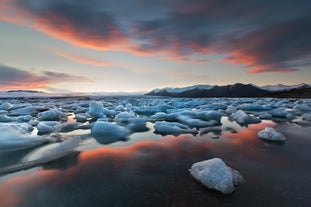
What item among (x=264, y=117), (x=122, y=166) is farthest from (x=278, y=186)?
(x=264, y=117)

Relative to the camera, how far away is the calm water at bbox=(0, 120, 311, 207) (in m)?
2.77

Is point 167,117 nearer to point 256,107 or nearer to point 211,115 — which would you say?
point 211,115

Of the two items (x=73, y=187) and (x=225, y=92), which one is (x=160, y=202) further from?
(x=225, y=92)

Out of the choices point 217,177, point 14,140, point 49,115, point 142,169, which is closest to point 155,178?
point 142,169

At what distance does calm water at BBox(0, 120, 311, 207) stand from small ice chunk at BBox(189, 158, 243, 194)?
109 millimetres

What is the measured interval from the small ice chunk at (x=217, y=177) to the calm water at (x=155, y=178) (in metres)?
0.11

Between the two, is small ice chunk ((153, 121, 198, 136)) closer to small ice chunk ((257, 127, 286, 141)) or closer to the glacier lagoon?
the glacier lagoon

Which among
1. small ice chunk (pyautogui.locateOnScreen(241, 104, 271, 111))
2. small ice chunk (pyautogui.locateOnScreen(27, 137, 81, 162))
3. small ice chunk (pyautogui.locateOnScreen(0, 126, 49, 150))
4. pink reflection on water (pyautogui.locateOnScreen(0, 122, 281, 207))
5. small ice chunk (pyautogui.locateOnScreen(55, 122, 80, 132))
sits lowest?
small ice chunk (pyautogui.locateOnScreen(241, 104, 271, 111))

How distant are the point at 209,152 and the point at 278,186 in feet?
6.69

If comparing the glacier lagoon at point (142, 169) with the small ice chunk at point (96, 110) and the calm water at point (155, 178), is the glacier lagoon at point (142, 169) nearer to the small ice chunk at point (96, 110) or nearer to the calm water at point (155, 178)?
the calm water at point (155, 178)

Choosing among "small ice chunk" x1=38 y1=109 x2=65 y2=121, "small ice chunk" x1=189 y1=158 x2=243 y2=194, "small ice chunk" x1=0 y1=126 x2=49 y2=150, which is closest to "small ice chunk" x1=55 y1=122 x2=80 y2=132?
"small ice chunk" x1=0 y1=126 x2=49 y2=150

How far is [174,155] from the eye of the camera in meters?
4.86

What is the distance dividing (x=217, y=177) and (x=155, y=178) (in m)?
1.16

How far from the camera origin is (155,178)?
138 inches
